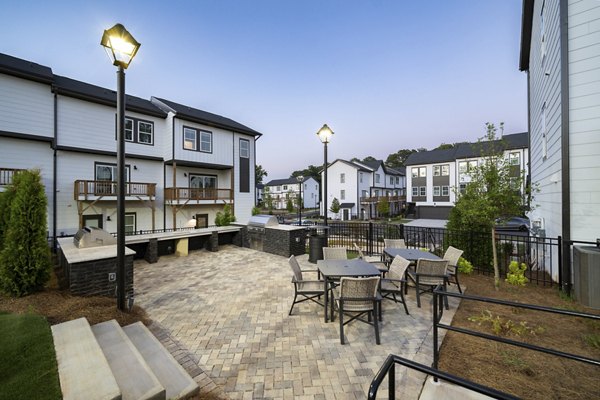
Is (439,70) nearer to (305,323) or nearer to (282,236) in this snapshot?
(282,236)

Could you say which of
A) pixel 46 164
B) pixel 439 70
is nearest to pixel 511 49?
pixel 439 70

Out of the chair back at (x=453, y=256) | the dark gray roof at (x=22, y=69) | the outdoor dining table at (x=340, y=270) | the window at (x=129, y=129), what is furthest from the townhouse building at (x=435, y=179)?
the dark gray roof at (x=22, y=69)

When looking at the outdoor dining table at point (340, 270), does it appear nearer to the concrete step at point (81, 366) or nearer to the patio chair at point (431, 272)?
the patio chair at point (431, 272)

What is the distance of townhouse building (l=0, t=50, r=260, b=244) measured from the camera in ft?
38.7

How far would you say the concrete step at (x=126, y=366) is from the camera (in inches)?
102

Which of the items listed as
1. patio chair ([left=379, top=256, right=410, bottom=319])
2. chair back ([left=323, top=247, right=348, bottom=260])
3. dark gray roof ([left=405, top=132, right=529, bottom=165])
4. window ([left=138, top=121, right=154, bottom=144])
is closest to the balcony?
window ([left=138, top=121, right=154, bottom=144])

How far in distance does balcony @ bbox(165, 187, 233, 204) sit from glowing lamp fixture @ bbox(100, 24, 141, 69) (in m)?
13.3

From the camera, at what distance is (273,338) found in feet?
13.6

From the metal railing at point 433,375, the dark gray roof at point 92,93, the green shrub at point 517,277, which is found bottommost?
the green shrub at point 517,277

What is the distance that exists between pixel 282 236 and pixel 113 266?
6.18 m

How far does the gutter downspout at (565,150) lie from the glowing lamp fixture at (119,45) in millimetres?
9496

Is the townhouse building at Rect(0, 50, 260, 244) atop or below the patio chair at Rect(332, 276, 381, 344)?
atop

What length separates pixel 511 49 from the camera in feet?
45.6

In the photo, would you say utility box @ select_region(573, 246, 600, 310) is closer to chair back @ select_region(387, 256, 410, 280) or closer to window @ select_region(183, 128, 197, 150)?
chair back @ select_region(387, 256, 410, 280)
